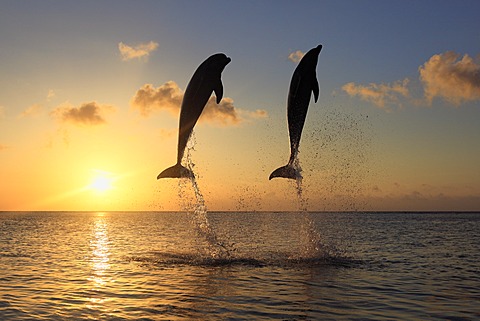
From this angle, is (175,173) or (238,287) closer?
(238,287)

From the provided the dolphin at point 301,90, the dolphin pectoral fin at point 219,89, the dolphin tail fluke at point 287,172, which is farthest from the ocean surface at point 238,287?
the dolphin pectoral fin at point 219,89

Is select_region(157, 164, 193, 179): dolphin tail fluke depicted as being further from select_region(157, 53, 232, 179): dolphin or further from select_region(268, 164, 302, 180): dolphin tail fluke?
select_region(268, 164, 302, 180): dolphin tail fluke

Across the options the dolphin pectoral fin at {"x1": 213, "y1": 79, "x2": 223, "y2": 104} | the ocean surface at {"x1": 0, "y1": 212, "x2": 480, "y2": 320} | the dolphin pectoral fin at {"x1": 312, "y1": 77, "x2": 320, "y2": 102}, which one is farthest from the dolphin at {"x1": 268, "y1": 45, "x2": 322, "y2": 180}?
the ocean surface at {"x1": 0, "y1": 212, "x2": 480, "y2": 320}

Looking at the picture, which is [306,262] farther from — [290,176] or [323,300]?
[323,300]

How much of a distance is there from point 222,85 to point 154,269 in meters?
9.07

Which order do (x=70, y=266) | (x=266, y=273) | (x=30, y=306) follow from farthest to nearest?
1. (x=70, y=266)
2. (x=266, y=273)
3. (x=30, y=306)

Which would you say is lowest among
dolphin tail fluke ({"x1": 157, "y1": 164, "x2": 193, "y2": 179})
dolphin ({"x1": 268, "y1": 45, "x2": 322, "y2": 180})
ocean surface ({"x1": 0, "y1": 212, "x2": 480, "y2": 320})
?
ocean surface ({"x1": 0, "y1": 212, "x2": 480, "y2": 320})

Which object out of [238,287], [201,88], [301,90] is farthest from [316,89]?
[238,287]

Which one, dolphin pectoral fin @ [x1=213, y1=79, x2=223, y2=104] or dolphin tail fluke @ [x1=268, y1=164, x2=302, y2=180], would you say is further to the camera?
dolphin tail fluke @ [x1=268, y1=164, x2=302, y2=180]

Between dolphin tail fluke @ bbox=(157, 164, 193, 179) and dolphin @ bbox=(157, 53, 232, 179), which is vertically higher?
dolphin @ bbox=(157, 53, 232, 179)

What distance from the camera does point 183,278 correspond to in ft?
59.4

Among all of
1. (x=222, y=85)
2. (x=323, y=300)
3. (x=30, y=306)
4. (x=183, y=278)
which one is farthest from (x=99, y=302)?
(x=222, y=85)

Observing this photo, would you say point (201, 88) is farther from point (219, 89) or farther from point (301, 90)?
point (301, 90)

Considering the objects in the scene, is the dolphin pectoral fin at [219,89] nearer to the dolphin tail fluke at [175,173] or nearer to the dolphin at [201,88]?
the dolphin at [201,88]
